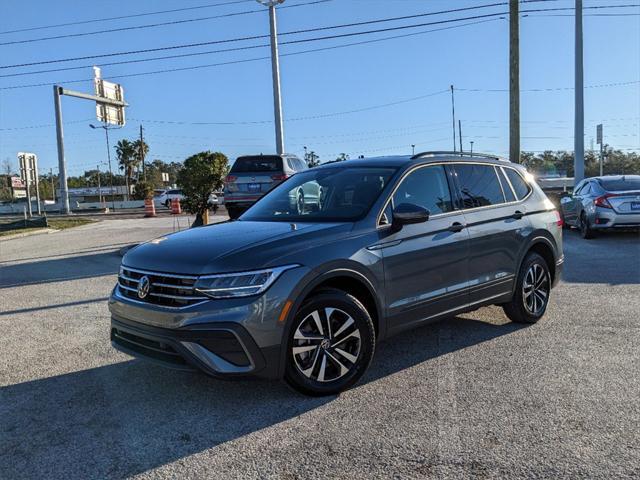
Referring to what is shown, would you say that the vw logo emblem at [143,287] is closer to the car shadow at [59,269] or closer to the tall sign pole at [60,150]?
the car shadow at [59,269]

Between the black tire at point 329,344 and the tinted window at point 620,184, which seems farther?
the tinted window at point 620,184

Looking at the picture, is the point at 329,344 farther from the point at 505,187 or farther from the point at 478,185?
the point at 505,187

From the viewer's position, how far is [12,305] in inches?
304

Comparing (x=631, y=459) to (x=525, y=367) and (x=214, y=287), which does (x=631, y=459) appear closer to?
(x=525, y=367)

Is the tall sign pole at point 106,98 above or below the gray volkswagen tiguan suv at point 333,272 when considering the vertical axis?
above

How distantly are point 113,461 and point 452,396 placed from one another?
2302 mm

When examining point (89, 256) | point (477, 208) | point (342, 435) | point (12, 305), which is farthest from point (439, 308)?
point (89, 256)

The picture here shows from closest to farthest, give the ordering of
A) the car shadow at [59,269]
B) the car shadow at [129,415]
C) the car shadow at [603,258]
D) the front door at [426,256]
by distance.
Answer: the car shadow at [129,415], the front door at [426,256], the car shadow at [603,258], the car shadow at [59,269]

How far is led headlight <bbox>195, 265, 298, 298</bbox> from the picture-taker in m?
3.74

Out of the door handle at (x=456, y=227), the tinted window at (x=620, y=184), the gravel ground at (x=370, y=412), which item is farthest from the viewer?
the tinted window at (x=620, y=184)

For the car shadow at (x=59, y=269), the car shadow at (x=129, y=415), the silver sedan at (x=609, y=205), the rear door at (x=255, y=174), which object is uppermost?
the rear door at (x=255, y=174)

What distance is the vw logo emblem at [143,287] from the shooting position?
402 centimetres

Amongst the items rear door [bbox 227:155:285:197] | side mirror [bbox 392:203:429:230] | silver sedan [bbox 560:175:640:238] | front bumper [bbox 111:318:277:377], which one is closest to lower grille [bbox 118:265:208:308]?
front bumper [bbox 111:318:277:377]

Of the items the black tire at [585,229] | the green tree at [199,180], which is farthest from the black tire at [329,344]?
the black tire at [585,229]
